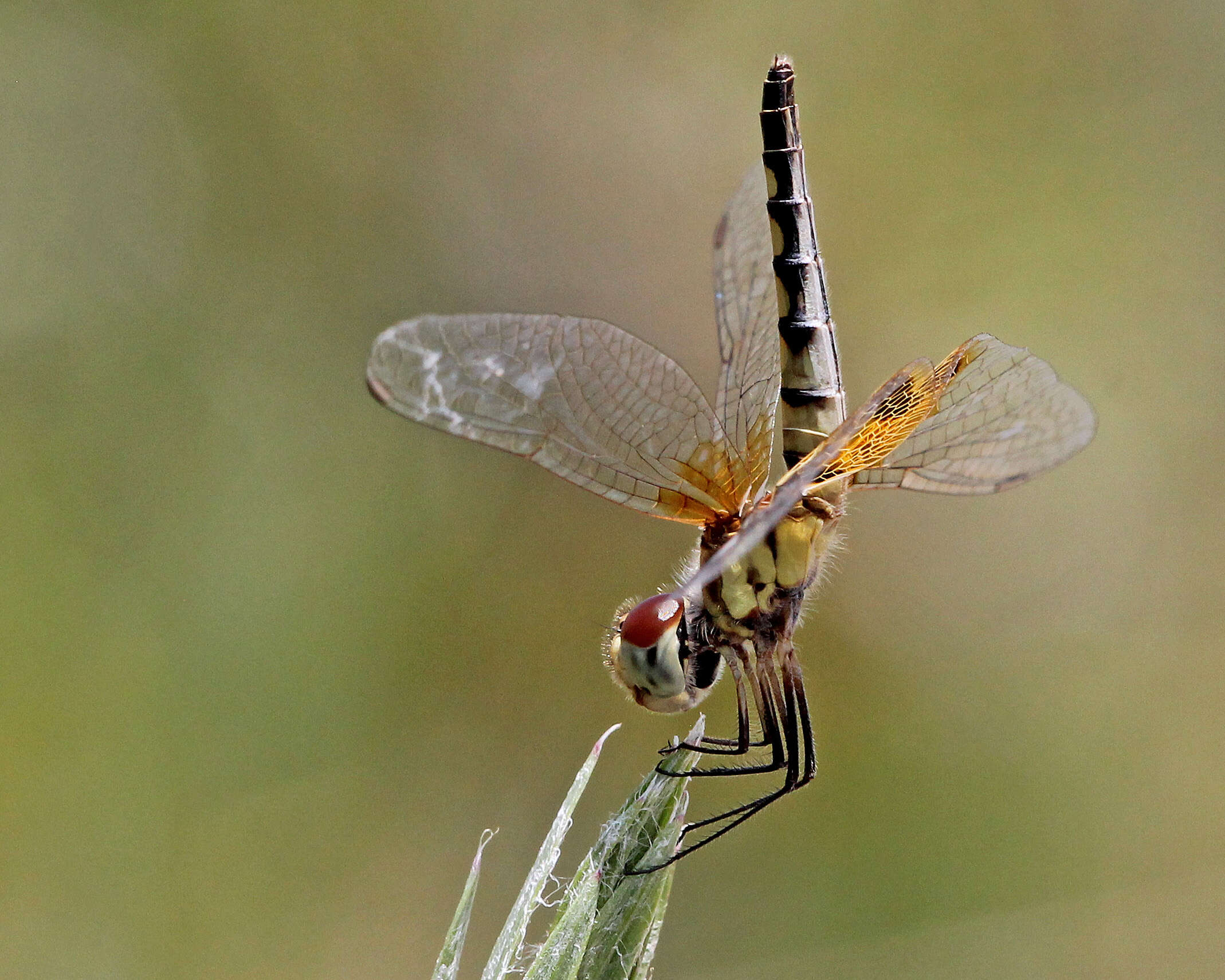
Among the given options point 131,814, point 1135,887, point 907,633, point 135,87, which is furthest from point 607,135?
point 1135,887

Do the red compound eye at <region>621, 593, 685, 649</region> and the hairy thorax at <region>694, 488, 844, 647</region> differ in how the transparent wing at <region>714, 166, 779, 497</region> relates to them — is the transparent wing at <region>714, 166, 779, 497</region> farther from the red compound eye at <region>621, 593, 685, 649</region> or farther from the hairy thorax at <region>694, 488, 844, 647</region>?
the red compound eye at <region>621, 593, 685, 649</region>

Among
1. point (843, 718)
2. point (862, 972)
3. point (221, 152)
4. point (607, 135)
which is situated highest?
point (607, 135)

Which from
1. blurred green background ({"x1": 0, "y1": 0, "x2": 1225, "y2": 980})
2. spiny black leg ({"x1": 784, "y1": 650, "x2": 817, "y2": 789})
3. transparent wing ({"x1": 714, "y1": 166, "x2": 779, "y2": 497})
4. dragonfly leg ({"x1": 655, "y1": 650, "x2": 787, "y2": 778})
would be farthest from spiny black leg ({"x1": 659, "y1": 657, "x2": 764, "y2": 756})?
blurred green background ({"x1": 0, "y1": 0, "x2": 1225, "y2": 980})

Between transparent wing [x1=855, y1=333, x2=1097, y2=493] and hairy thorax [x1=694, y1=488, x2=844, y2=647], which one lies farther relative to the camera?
hairy thorax [x1=694, y1=488, x2=844, y2=647]

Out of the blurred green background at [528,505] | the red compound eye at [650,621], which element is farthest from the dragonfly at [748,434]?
the blurred green background at [528,505]

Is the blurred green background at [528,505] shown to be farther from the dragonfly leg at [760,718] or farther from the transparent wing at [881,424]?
the transparent wing at [881,424]

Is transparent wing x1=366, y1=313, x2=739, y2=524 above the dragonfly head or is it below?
above

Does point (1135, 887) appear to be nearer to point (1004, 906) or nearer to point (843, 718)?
point (1004, 906)
